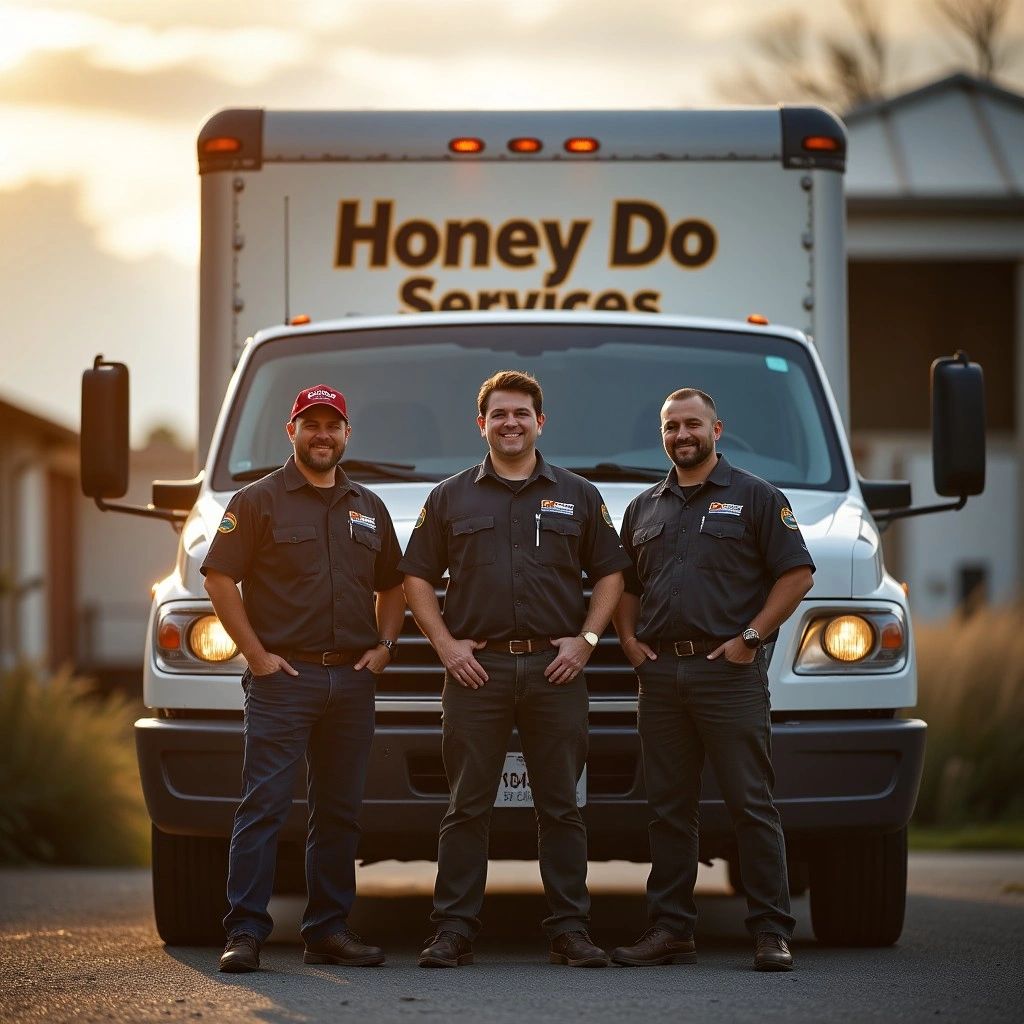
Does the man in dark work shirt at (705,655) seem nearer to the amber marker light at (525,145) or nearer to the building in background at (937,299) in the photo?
the amber marker light at (525,145)

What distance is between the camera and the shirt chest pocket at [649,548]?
6234 mm

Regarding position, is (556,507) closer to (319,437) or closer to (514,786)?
(319,437)

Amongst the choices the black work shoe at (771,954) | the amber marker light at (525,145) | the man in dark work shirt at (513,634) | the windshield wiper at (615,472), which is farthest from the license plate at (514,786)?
the amber marker light at (525,145)

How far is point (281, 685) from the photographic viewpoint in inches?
240

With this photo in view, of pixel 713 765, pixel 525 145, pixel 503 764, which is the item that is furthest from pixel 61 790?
pixel 713 765

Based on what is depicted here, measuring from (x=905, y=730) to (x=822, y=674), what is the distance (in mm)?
341

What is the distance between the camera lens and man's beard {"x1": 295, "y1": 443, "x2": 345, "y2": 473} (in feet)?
20.2

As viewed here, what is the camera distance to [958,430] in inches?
282

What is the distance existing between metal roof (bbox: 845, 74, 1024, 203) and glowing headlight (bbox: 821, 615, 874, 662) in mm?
16869

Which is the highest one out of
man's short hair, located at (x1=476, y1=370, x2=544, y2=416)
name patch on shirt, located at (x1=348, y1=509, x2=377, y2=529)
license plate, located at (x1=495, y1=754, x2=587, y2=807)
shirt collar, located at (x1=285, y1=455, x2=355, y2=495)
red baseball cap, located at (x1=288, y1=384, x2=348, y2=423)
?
man's short hair, located at (x1=476, y1=370, x2=544, y2=416)

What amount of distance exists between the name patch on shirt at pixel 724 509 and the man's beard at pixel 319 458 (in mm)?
1204

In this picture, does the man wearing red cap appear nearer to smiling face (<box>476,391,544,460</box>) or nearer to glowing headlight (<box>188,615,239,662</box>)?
glowing headlight (<box>188,615,239,662</box>)

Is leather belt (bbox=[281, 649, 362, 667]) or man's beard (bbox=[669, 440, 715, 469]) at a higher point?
man's beard (bbox=[669, 440, 715, 469])

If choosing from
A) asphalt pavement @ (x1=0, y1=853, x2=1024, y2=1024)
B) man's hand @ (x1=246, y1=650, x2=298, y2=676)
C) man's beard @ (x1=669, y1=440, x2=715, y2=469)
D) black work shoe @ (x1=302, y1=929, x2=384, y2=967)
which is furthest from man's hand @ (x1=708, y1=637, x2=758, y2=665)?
black work shoe @ (x1=302, y1=929, x2=384, y2=967)
